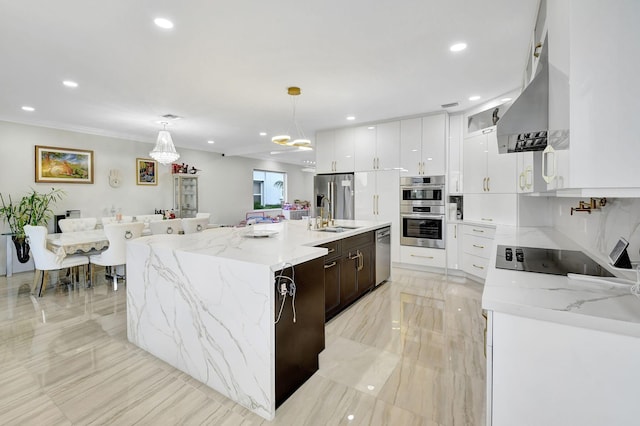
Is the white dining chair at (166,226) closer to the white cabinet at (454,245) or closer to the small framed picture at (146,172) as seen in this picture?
the small framed picture at (146,172)

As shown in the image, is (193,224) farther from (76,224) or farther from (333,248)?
(333,248)

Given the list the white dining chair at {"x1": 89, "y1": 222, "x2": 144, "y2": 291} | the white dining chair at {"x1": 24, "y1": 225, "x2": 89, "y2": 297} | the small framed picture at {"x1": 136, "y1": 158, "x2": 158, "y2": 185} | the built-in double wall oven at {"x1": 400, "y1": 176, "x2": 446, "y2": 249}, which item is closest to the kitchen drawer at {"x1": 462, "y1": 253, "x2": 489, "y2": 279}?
the built-in double wall oven at {"x1": 400, "y1": 176, "x2": 446, "y2": 249}

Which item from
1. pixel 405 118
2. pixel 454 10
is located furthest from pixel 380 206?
pixel 454 10

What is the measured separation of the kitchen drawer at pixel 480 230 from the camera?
3.88 m

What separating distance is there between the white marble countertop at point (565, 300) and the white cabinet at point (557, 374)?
32mm

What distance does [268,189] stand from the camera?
1062 centimetres

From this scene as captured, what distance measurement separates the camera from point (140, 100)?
157 inches

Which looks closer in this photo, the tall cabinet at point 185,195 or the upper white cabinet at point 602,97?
the upper white cabinet at point 602,97

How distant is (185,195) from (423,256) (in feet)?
18.4

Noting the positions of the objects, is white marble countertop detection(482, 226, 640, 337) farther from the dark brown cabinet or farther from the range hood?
the dark brown cabinet

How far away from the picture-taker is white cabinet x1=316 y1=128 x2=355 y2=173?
557 cm

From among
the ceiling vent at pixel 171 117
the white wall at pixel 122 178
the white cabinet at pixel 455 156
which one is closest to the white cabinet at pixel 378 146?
the white cabinet at pixel 455 156

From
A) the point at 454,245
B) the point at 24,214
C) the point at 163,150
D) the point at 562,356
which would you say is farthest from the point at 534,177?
the point at 24,214

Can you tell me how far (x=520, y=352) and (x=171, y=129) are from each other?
6.21 metres
